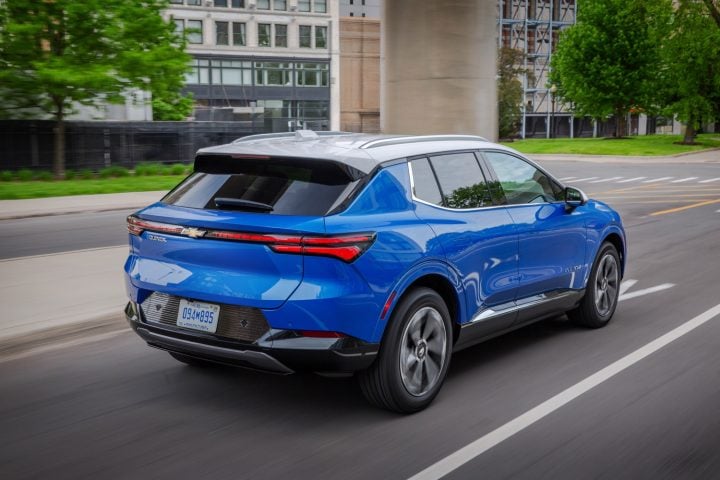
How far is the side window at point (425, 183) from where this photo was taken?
5.28 meters

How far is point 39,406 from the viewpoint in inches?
209

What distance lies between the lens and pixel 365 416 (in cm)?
508

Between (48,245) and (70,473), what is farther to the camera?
(48,245)

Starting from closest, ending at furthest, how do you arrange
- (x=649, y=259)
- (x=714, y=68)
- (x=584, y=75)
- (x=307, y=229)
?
(x=307, y=229), (x=649, y=259), (x=714, y=68), (x=584, y=75)

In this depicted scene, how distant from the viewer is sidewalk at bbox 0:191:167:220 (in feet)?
56.8

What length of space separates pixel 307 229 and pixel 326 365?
2.47ft

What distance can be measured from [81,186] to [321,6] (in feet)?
196

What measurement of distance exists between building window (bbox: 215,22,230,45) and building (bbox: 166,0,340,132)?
89mm

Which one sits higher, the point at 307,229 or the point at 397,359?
the point at 307,229

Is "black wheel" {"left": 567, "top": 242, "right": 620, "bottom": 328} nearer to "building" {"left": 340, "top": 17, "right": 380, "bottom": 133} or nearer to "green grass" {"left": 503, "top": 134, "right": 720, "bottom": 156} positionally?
"green grass" {"left": 503, "top": 134, "right": 720, "bottom": 156}

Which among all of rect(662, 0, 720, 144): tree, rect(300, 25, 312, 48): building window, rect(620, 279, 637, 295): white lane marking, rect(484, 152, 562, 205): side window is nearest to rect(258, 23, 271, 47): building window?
rect(300, 25, 312, 48): building window

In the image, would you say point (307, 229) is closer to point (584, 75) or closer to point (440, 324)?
point (440, 324)

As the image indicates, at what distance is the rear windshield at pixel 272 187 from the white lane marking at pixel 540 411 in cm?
148

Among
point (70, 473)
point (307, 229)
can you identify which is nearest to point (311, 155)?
point (307, 229)
